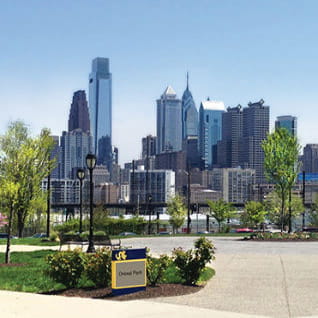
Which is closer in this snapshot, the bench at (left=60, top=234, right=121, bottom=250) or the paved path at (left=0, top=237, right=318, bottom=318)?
the paved path at (left=0, top=237, right=318, bottom=318)

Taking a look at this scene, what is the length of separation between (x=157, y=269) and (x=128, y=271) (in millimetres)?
1292

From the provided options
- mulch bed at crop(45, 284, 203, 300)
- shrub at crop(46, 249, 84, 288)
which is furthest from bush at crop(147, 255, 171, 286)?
shrub at crop(46, 249, 84, 288)

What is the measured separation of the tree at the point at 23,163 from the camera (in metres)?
23.0

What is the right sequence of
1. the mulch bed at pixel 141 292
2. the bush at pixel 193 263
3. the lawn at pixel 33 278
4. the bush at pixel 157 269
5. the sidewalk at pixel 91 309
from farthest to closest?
the bush at pixel 193 263, the lawn at pixel 33 278, the bush at pixel 157 269, the mulch bed at pixel 141 292, the sidewalk at pixel 91 309

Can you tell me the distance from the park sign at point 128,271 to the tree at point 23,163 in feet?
25.0

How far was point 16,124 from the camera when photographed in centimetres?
3447

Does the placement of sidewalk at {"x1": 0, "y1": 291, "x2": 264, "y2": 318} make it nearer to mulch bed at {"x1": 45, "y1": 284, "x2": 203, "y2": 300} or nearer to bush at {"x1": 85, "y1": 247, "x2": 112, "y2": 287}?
mulch bed at {"x1": 45, "y1": 284, "x2": 203, "y2": 300}

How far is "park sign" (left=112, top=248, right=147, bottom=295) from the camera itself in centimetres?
1480

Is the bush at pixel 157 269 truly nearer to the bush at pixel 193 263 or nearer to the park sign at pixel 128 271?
the bush at pixel 193 263

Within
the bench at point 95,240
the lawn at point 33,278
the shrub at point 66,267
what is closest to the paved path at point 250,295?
the lawn at point 33,278

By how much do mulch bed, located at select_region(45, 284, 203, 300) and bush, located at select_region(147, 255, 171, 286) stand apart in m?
0.22

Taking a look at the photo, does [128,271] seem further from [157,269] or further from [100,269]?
[157,269]

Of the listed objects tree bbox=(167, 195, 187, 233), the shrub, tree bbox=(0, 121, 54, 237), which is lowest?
tree bbox=(167, 195, 187, 233)

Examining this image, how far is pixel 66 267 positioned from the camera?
1559 centimetres
